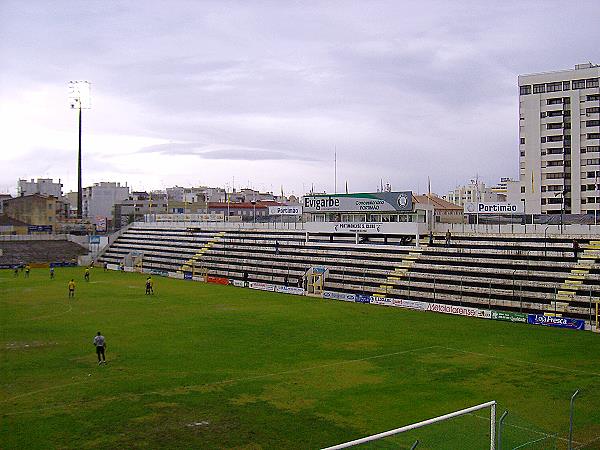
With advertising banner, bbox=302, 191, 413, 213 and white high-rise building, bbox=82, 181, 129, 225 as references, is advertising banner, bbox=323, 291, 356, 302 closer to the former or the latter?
advertising banner, bbox=302, 191, 413, 213

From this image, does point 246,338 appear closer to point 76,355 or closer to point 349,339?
point 349,339

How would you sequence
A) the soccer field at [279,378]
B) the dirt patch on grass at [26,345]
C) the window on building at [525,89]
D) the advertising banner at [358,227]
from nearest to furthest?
the soccer field at [279,378], the dirt patch on grass at [26,345], the advertising banner at [358,227], the window on building at [525,89]

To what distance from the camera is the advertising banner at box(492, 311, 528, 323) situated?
40.6m

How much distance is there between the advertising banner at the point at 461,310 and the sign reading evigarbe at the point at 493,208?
14.8 m

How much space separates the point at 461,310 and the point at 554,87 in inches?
2000

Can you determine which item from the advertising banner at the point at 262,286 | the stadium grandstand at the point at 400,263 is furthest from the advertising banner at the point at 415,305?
the advertising banner at the point at 262,286

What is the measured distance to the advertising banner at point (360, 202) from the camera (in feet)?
197

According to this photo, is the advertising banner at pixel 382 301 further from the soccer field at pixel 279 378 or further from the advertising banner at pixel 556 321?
the advertising banner at pixel 556 321

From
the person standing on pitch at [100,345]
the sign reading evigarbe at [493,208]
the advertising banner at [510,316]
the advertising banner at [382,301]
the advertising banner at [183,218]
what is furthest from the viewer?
the advertising banner at [183,218]

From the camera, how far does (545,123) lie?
8375cm

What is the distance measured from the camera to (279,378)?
25312mm

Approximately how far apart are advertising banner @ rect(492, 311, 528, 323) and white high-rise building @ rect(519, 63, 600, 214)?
43.1 metres

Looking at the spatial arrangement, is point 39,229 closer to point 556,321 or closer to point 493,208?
point 493,208

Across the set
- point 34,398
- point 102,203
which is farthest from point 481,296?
point 102,203
